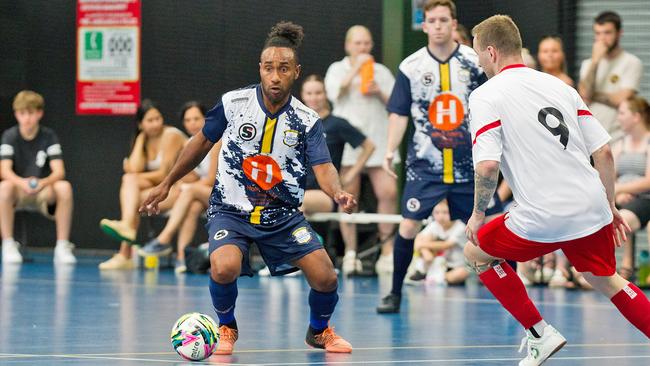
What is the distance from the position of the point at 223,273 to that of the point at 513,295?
156cm

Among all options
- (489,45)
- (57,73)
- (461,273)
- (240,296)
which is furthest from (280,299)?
(57,73)

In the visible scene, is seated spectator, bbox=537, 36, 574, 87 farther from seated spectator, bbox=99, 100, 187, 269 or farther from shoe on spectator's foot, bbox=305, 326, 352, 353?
shoe on spectator's foot, bbox=305, 326, 352, 353

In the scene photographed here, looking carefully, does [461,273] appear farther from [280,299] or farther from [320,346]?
[320,346]

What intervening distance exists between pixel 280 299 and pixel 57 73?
261 inches

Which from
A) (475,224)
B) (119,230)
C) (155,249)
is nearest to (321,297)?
(475,224)

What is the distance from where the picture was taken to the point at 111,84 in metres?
15.3

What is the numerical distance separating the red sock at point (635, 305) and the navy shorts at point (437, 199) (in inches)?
113

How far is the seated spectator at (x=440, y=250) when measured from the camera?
12008mm

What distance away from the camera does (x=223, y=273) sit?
6812mm

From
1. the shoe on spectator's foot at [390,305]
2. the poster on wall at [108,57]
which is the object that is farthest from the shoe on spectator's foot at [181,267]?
the shoe on spectator's foot at [390,305]

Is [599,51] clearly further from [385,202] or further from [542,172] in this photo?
[542,172]

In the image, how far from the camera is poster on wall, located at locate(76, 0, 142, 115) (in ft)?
49.6

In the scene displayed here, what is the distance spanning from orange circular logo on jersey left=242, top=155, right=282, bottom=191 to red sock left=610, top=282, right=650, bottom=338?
6.50 ft

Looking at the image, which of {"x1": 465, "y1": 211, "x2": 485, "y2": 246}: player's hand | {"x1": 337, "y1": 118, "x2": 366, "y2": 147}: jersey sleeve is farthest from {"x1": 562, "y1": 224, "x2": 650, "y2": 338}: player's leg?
{"x1": 337, "y1": 118, "x2": 366, "y2": 147}: jersey sleeve
